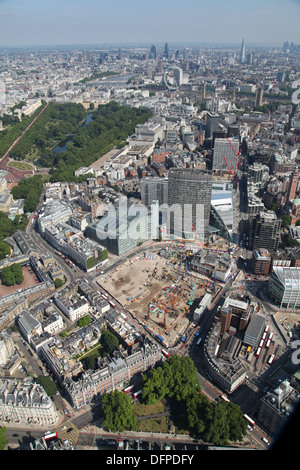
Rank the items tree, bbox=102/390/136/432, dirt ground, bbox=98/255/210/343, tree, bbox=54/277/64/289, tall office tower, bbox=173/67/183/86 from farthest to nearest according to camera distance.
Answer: tall office tower, bbox=173/67/183/86 → tree, bbox=54/277/64/289 → dirt ground, bbox=98/255/210/343 → tree, bbox=102/390/136/432

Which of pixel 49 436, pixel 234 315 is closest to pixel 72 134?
pixel 234 315

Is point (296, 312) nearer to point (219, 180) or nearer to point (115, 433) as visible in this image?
point (115, 433)

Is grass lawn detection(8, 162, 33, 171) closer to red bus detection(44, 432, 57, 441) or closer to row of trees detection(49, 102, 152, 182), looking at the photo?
row of trees detection(49, 102, 152, 182)

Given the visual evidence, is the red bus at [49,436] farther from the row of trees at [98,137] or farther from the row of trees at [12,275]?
the row of trees at [98,137]

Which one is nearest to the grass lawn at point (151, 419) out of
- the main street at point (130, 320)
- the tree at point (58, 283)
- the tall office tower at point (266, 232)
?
the main street at point (130, 320)

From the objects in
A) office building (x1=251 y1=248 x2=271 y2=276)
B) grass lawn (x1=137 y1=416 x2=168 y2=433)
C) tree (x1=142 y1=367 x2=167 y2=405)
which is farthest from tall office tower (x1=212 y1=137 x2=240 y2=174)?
grass lawn (x1=137 y1=416 x2=168 y2=433)

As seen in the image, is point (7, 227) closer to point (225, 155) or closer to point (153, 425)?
point (153, 425)
